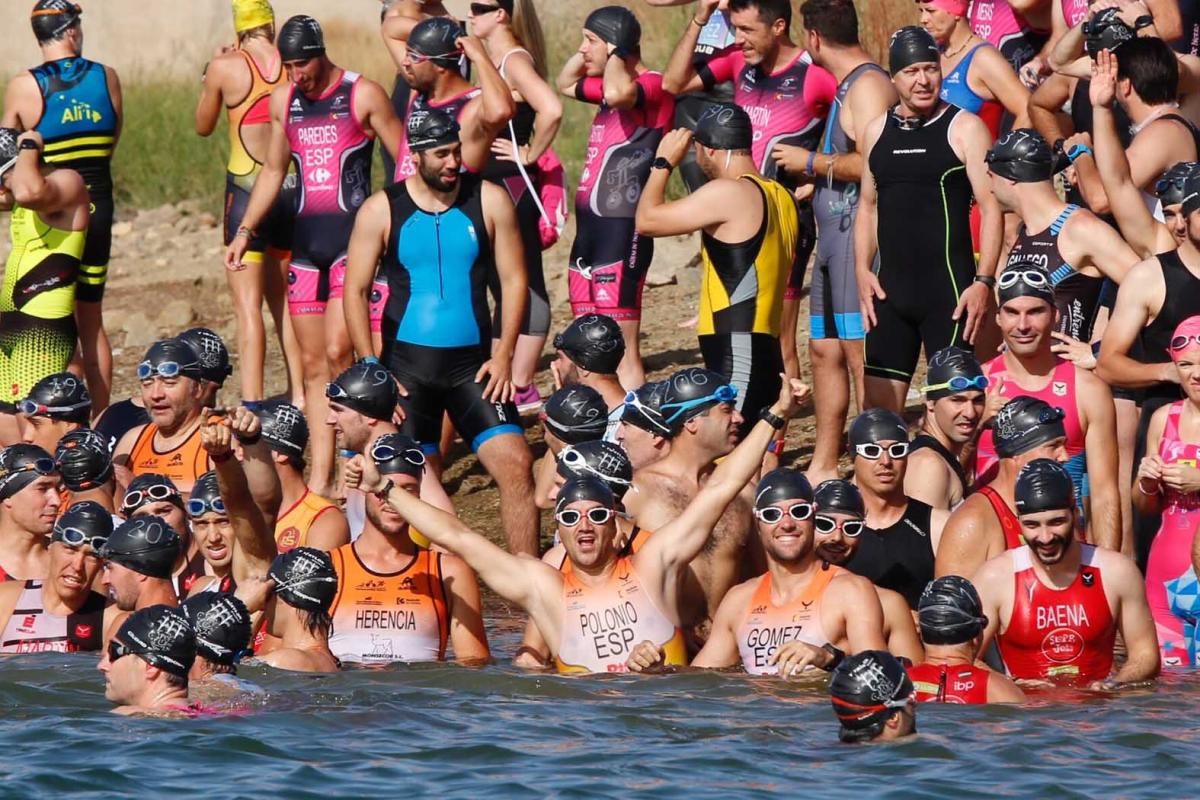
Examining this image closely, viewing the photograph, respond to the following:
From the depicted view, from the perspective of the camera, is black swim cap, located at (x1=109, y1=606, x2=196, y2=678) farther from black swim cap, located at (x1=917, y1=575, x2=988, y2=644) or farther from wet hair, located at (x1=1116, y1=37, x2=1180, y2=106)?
wet hair, located at (x1=1116, y1=37, x2=1180, y2=106)

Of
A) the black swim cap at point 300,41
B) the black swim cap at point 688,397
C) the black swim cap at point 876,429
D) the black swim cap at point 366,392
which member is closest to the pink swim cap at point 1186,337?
the black swim cap at point 876,429

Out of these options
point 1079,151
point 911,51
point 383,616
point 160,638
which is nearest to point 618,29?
point 911,51

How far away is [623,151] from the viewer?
43.9ft

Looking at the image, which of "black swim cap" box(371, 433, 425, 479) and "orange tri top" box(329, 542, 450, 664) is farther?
"orange tri top" box(329, 542, 450, 664)

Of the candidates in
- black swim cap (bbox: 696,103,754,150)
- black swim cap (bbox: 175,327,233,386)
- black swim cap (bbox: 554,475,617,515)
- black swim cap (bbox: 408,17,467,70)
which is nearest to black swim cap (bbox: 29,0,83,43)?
black swim cap (bbox: 408,17,467,70)

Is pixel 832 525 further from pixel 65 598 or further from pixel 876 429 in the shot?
pixel 65 598

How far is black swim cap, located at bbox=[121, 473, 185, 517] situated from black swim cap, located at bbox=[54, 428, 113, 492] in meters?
0.51

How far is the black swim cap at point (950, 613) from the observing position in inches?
348

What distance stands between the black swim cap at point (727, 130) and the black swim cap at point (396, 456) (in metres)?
2.46

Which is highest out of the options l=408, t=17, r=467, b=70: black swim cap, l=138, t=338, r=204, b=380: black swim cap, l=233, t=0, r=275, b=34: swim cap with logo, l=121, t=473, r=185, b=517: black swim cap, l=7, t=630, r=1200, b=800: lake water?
l=233, t=0, r=275, b=34: swim cap with logo

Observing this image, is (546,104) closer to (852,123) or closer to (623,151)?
(623,151)

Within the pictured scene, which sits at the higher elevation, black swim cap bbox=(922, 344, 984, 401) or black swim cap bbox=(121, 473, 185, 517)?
black swim cap bbox=(922, 344, 984, 401)

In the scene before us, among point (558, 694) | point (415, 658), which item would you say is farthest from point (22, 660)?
point (558, 694)

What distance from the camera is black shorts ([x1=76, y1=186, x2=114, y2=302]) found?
13.5 m
